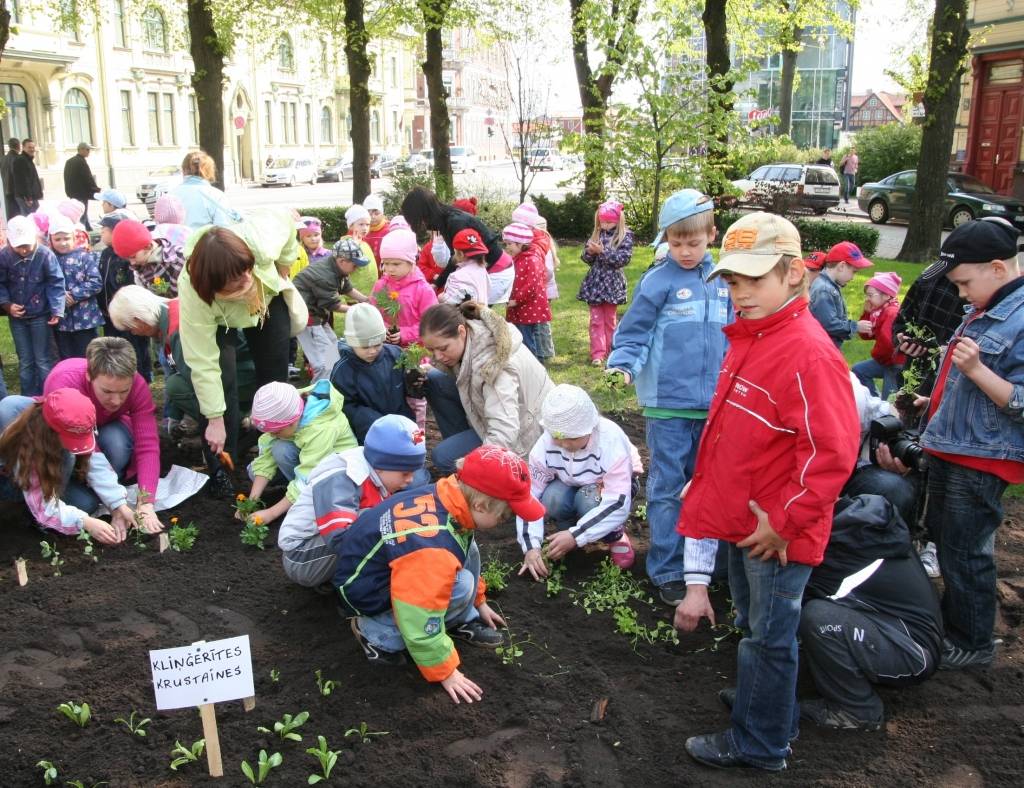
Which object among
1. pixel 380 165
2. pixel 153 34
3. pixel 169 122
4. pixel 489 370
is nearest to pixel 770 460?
pixel 489 370

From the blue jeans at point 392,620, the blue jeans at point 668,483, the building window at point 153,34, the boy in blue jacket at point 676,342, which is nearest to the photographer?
the blue jeans at point 392,620

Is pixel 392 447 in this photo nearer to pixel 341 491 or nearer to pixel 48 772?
pixel 341 491

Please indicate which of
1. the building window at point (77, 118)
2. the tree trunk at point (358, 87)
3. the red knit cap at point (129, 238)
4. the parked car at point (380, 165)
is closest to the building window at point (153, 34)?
the building window at point (77, 118)

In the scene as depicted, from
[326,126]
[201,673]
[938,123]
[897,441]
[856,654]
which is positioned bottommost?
[856,654]

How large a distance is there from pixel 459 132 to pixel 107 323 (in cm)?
6913

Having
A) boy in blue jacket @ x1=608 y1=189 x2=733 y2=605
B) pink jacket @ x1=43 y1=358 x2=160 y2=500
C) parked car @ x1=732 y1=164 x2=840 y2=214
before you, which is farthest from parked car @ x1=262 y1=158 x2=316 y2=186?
boy in blue jacket @ x1=608 y1=189 x2=733 y2=605

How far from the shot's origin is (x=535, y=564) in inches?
167

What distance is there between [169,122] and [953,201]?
35144 mm

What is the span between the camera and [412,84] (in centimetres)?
7119

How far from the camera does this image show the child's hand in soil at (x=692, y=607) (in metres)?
3.66

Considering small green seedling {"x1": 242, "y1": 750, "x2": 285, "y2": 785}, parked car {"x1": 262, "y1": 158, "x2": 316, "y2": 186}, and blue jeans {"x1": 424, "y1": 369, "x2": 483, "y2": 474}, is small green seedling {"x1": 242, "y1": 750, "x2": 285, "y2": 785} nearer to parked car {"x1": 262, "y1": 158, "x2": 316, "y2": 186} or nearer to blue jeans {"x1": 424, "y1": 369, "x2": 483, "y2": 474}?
blue jeans {"x1": 424, "y1": 369, "x2": 483, "y2": 474}

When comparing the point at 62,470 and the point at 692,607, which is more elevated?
the point at 62,470

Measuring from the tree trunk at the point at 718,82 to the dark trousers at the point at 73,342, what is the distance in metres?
6.53

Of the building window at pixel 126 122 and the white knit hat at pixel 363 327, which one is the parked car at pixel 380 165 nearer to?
the building window at pixel 126 122
